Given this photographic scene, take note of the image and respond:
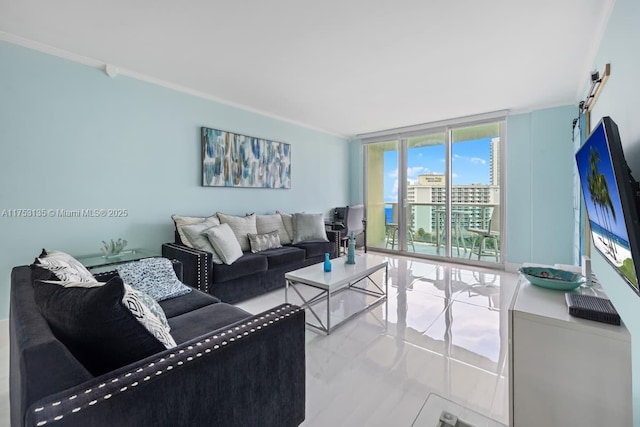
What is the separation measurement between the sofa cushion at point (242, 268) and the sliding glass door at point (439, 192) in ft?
10.9

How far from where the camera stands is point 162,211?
3297mm

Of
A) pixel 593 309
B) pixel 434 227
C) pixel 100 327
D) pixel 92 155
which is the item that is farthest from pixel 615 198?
pixel 434 227

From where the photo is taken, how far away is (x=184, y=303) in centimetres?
192

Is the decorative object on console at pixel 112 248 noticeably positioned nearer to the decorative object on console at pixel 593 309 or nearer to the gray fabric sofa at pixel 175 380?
the gray fabric sofa at pixel 175 380

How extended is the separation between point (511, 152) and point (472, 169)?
2.03ft

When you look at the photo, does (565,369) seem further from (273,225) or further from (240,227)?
(273,225)

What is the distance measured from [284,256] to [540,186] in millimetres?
3748

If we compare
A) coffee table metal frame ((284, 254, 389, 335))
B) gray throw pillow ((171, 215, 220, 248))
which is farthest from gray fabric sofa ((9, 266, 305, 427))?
gray throw pillow ((171, 215, 220, 248))

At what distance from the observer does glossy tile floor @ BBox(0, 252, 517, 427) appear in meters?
1.54

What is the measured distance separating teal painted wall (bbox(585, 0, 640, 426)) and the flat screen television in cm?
17

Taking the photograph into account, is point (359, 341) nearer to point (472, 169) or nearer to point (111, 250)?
point (111, 250)

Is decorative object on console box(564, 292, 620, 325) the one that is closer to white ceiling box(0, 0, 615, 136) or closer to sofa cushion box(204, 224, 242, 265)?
white ceiling box(0, 0, 615, 136)

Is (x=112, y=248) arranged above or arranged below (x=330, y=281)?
above

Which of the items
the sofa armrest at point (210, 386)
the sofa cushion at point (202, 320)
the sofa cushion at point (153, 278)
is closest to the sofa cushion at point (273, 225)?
the sofa cushion at point (153, 278)
